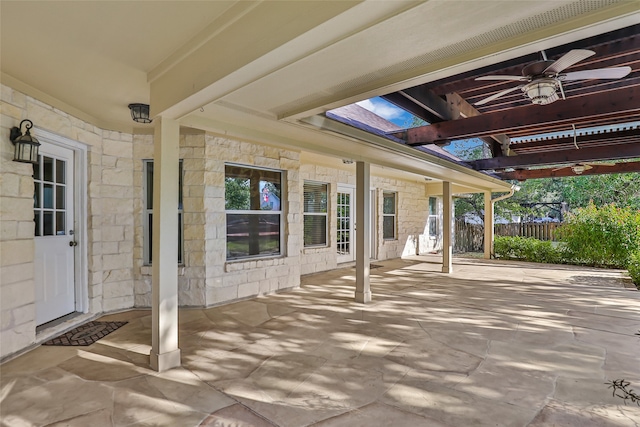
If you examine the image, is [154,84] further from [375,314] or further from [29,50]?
[375,314]

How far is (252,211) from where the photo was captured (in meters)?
5.26

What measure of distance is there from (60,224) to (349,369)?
3.57m

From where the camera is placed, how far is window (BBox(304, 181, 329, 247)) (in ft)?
23.0

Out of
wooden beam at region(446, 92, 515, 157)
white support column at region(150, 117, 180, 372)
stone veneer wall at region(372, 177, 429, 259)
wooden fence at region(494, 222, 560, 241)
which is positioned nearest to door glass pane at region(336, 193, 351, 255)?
stone veneer wall at region(372, 177, 429, 259)

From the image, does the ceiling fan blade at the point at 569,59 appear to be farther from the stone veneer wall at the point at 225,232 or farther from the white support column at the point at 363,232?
the stone veneer wall at the point at 225,232

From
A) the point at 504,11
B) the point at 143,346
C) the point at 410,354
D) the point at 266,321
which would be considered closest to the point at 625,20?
the point at 504,11

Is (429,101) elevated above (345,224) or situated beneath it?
elevated above


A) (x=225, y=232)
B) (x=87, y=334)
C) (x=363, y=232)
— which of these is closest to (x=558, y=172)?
(x=363, y=232)

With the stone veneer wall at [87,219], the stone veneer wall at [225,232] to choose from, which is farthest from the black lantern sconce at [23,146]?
the stone veneer wall at [225,232]

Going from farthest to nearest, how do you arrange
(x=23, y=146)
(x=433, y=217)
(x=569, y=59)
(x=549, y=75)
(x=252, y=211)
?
(x=433, y=217) → (x=252, y=211) → (x=23, y=146) → (x=549, y=75) → (x=569, y=59)

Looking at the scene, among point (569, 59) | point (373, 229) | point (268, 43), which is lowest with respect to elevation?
point (373, 229)

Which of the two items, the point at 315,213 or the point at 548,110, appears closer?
the point at 548,110

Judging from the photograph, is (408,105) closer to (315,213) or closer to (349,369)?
(349,369)

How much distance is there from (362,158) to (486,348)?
2909mm
